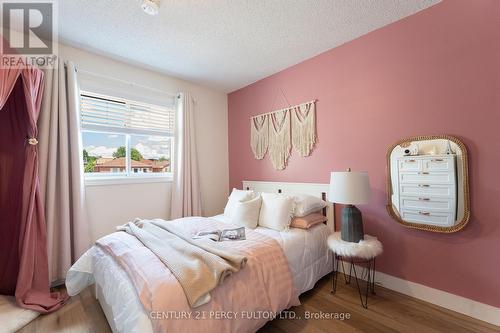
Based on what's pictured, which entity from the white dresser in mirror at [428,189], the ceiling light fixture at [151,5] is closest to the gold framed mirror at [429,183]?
the white dresser in mirror at [428,189]

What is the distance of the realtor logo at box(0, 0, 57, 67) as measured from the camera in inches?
74.6

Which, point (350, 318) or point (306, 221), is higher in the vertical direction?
point (306, 221)

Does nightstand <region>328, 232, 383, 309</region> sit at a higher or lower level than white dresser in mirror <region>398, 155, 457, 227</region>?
lower

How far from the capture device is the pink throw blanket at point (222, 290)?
117 cm

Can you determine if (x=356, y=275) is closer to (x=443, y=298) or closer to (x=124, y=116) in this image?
(x=443, y=298)

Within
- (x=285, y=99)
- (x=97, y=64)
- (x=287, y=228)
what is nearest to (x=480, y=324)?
(x=287, y=228)

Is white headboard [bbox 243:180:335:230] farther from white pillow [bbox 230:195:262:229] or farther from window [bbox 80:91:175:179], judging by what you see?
window [bbox 80:91:175:179]

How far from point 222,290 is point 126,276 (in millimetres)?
620

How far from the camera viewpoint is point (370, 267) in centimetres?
230

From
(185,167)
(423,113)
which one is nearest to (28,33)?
(185,167)

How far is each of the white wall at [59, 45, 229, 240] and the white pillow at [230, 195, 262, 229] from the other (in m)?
1.27

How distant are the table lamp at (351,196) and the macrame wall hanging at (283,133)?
853mm

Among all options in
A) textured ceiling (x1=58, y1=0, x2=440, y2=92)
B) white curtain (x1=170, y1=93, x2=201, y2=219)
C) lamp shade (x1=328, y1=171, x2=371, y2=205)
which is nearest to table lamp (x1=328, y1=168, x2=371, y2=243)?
lamp shade (x1=328, y1=171, x2=371, y2=205)

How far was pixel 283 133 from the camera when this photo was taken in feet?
10.1
